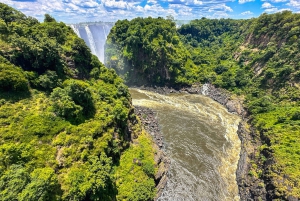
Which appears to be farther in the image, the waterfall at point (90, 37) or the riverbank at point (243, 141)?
the waterfall at point (90, 37)

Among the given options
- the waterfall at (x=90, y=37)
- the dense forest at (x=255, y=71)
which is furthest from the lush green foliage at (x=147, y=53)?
the waterfall at (x=90, y=37)

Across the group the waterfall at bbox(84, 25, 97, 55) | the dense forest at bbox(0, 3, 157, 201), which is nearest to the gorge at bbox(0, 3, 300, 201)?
the dense forest at bbox(0, 3, 157, 201)

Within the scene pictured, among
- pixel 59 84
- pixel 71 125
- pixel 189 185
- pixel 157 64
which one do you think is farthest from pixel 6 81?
pixel 157 64

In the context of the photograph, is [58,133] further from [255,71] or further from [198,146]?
[255,71]

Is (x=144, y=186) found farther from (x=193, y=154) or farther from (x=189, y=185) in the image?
(x=193, y=154)

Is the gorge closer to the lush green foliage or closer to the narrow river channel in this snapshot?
the narrow river channel

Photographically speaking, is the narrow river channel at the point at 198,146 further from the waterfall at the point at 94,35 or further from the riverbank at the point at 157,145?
the waterfall at the point at 94,35
